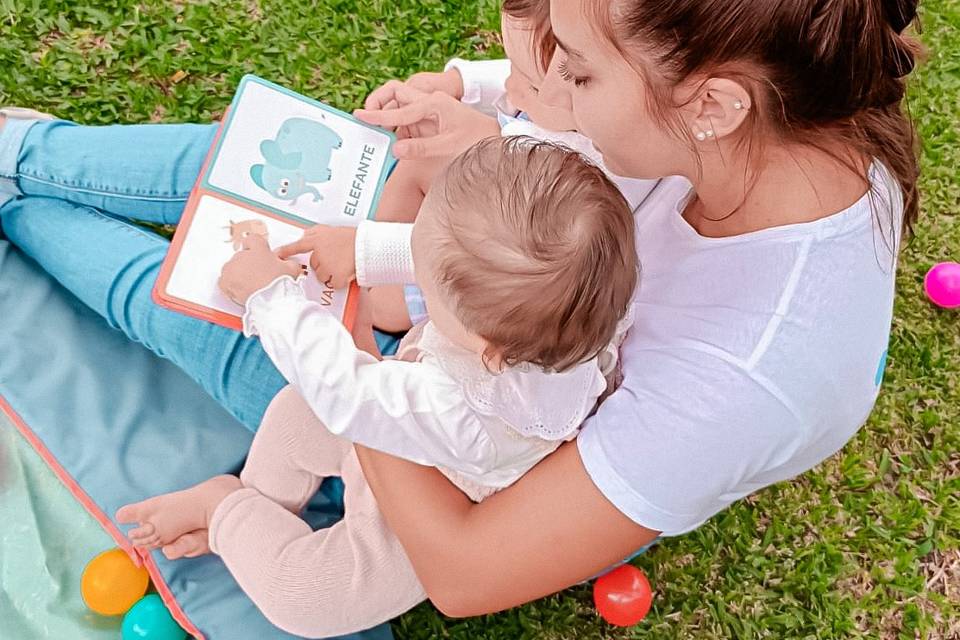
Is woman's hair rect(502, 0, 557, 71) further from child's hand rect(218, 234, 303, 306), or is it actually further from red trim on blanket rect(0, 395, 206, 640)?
red trim on blanket rect(0, 395, 206, 640)

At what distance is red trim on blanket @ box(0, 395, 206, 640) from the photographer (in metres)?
1.53

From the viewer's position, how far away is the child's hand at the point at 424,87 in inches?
63.8

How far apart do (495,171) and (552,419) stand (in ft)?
1.10

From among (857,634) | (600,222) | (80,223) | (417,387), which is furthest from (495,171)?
(857,634)

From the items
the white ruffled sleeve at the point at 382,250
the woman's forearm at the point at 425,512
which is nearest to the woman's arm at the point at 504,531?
the woman's forearm at the point at 425,512

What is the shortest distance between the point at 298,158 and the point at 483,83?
1.29ft

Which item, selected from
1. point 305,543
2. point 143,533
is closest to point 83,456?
point 143,533

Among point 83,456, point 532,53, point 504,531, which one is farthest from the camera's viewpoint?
point 83,456

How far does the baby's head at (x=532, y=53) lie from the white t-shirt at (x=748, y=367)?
1.00 feet

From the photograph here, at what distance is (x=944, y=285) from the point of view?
2096 millimetres

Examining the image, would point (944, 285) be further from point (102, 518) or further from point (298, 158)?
point (102, 518)

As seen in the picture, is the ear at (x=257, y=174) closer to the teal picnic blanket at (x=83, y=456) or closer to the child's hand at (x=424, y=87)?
the child's hand at (x=424, y=87)

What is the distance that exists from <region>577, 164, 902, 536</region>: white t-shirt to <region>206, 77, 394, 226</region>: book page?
62 cm

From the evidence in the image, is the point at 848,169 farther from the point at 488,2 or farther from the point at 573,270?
the point at 488,2
